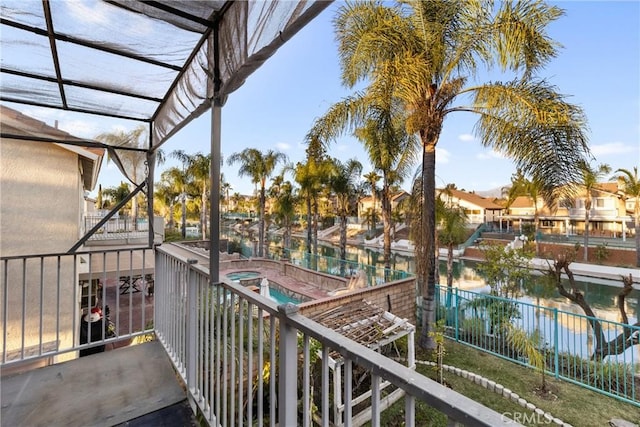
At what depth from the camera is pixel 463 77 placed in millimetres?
5723

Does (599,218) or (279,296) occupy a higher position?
(599,218)

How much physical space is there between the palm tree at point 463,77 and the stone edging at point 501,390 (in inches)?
43.4

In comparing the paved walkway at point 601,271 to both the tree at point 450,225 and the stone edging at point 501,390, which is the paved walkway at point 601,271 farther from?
the stone edging at point 501,390

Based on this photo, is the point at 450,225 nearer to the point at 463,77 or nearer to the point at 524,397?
the point at 463,77

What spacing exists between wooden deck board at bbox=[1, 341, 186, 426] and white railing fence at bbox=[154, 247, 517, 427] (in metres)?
0.19

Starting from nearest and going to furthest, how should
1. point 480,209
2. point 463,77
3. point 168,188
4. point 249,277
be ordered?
point 463,77
point 249,277
point 168,188
point 480,209

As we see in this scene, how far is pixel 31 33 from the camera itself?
1771 mm

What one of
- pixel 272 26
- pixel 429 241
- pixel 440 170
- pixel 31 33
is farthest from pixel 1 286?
pixel 440 170

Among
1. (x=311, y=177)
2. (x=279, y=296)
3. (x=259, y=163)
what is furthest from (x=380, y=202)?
(x=279, y=296)

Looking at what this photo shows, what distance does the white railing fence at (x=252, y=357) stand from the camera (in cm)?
69

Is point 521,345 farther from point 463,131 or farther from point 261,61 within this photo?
point 261,61

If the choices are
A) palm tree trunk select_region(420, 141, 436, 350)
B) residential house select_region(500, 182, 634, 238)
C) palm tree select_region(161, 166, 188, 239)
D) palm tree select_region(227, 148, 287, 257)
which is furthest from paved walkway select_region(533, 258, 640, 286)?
palm tree select_region(161, 166, 188, 239)

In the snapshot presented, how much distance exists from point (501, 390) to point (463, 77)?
546 centimetres

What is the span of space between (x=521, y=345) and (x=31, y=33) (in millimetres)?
7076
